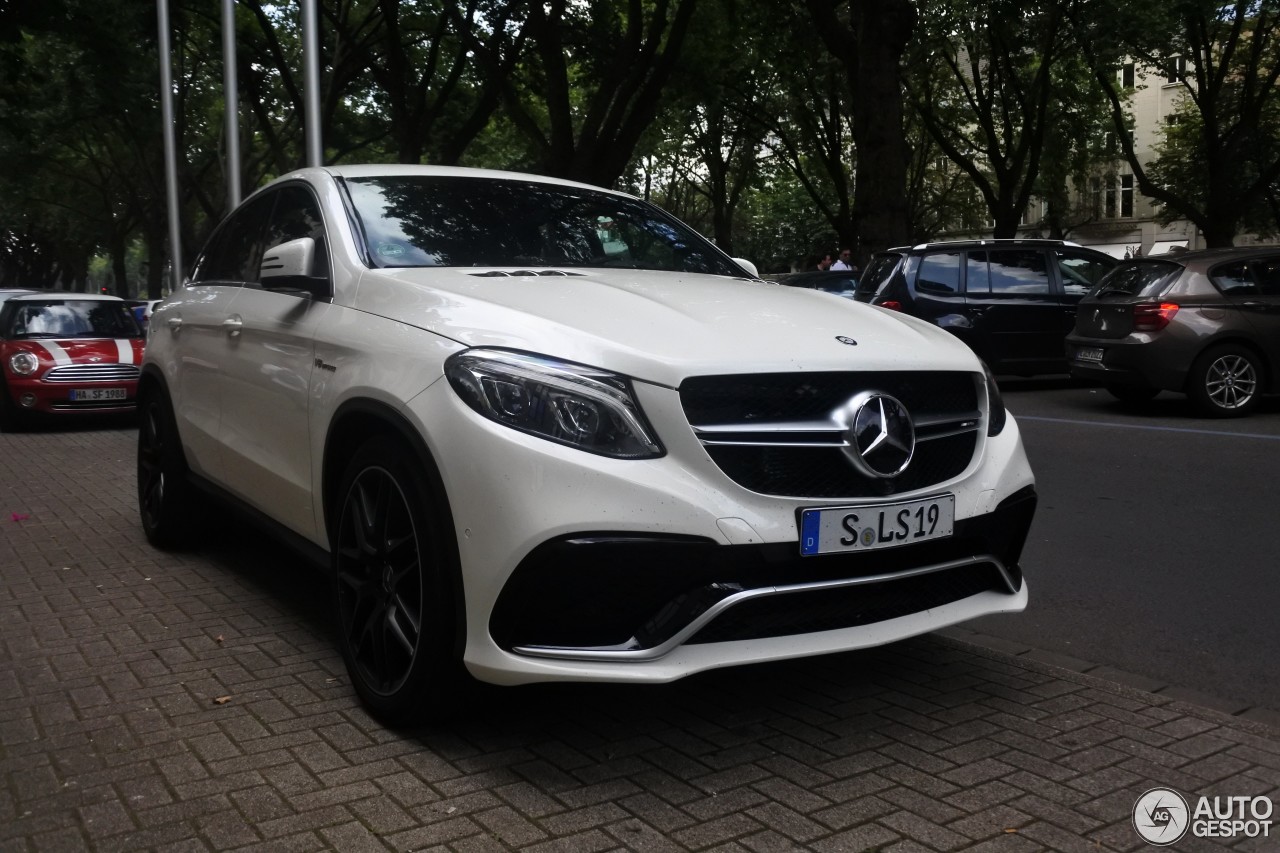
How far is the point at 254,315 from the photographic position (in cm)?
504

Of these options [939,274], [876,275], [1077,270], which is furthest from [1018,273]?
[876,275]

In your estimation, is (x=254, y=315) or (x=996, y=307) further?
(x=996, y=307)

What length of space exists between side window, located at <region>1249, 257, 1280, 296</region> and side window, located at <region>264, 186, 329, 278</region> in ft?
32.5

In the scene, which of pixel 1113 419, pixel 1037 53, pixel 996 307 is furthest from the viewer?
pixel 1037 53

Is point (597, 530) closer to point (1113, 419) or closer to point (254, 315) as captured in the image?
point (254, 315)

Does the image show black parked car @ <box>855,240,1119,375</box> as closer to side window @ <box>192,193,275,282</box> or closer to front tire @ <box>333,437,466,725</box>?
side window @ <box>192,193,275,282</box>

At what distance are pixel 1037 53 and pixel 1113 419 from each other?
21.8 meters

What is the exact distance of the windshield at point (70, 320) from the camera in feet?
45.6

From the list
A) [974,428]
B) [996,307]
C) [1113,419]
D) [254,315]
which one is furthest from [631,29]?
[974,428]

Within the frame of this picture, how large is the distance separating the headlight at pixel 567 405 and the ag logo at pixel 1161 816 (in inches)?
58.7

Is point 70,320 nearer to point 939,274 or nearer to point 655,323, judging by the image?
point 939,274

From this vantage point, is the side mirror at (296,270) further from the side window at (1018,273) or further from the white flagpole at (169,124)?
the white flagpole at (169,124)

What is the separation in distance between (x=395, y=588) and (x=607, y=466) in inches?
35.3

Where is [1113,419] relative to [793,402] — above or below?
below
